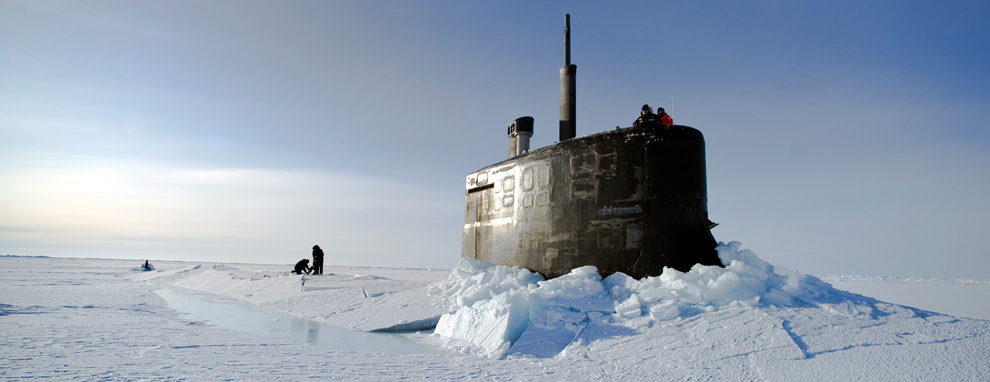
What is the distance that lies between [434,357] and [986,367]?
4237 millimetres

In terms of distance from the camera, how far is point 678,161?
20.2ft

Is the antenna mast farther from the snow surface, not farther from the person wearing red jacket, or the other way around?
the snow surface

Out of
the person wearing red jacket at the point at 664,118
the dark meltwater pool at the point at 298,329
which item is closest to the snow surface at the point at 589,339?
the dark meltwater pool at the point at 298,329

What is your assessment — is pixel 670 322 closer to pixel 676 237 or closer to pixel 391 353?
pixel 676 237

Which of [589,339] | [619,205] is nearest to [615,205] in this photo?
[619,205]

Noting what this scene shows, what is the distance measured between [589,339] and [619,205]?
1.87 m

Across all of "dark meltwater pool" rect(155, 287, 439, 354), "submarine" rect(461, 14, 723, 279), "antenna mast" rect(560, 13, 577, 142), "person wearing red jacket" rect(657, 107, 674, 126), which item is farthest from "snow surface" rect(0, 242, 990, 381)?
"antenna mast" rect(560, 13, 577, 142)

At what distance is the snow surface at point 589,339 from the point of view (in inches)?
154

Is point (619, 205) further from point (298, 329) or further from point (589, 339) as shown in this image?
point (298, 329)

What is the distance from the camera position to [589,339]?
5.07 meters

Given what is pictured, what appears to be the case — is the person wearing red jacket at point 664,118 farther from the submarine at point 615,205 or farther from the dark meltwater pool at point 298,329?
the dark meltwater pool at point 298,329

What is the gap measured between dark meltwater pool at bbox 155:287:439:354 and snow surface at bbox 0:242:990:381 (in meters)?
0.23

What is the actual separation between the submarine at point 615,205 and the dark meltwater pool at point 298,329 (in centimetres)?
225

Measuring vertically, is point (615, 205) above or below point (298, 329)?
above
